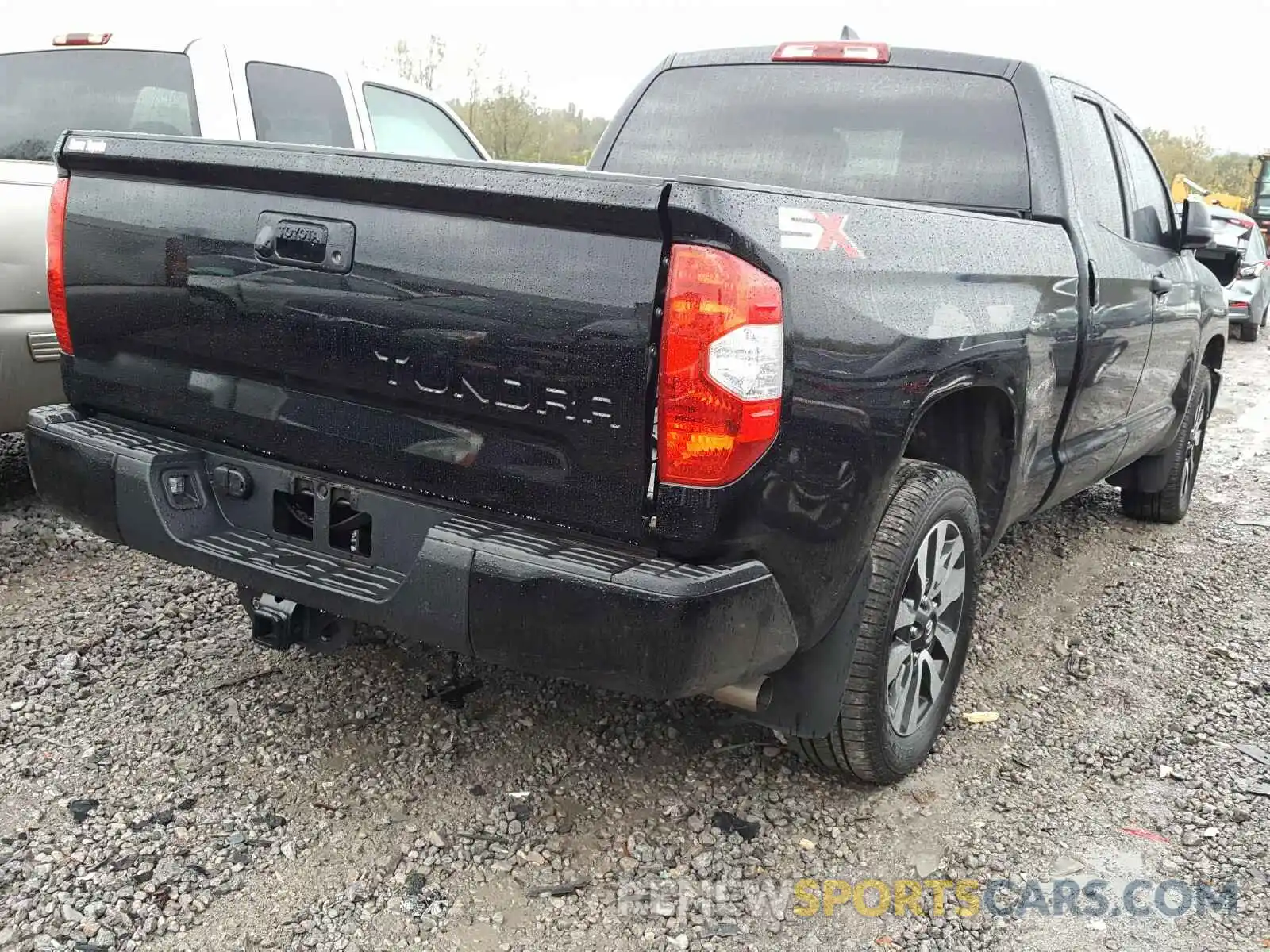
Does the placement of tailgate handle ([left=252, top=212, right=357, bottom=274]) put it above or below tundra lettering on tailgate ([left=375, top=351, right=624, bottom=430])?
above

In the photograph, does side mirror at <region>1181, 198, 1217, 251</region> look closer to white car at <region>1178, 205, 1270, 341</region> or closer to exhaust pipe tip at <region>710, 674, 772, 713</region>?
exhaust pipe tip at <region>710, 674, 772, 713</region>

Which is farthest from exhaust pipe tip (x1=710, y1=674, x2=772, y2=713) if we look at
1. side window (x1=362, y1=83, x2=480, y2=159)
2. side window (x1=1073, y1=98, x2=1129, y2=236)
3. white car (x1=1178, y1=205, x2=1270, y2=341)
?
white car (x1=1178, y1=205, x2=1270, y2=341)

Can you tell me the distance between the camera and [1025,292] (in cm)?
309

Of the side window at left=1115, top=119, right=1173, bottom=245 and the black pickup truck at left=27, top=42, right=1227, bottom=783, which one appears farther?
the side window at left=1115, top=119, right=1173, bottom=245

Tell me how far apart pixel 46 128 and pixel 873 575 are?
426cm

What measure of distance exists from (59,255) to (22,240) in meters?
1.39

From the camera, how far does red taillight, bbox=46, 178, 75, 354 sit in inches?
112

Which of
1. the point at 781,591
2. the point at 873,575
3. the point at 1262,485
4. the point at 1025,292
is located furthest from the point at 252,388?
the point at 1262,485

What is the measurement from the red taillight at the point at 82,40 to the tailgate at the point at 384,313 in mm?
2606

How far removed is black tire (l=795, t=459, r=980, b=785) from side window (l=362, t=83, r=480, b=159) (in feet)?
12.1

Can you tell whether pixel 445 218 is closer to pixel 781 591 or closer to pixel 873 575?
pixel 781 591

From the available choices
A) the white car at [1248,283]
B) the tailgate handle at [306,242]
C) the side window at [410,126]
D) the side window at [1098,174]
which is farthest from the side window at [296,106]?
the white car at [1248,283]

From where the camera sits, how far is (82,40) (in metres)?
5.00

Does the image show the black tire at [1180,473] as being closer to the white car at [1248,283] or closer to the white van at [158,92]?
the white van at [158,92]
